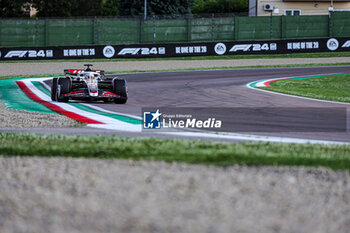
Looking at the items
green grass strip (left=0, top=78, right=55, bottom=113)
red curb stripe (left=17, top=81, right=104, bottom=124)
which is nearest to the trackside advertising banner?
green grass strip (left=0, top=78, right=55, bottom=113)

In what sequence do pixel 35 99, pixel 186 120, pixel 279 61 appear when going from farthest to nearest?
pixel 279 61 → pixel 35 99 → pixel 186 120

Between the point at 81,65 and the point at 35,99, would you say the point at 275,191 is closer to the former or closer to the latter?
the point at 35,99

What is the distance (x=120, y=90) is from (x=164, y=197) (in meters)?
9.30

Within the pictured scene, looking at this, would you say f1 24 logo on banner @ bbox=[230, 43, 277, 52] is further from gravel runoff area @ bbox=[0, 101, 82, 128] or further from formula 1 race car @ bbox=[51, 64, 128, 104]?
gravel runoff area @ bbox=[0, 101, 82, 128]

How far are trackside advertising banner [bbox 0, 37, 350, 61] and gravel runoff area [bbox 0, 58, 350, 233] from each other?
2478 centimetres

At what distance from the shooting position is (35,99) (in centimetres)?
1399

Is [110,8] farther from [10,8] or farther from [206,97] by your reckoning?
[206,97]

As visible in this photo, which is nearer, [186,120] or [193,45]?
[186,120]

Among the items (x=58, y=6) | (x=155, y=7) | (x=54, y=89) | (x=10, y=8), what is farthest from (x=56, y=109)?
(x=58, y=6)

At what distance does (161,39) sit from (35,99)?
71.6ft

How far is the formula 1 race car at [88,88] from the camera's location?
1291cm

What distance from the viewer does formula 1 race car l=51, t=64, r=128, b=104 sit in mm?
12906

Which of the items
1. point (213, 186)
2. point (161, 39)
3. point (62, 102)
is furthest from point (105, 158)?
point (161, 39)

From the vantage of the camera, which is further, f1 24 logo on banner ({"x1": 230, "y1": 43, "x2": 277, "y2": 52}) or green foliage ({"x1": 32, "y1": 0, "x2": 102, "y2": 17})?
green foliage ({"x1": 32, "y1": 0, "x2": 102, "y2": 17})
